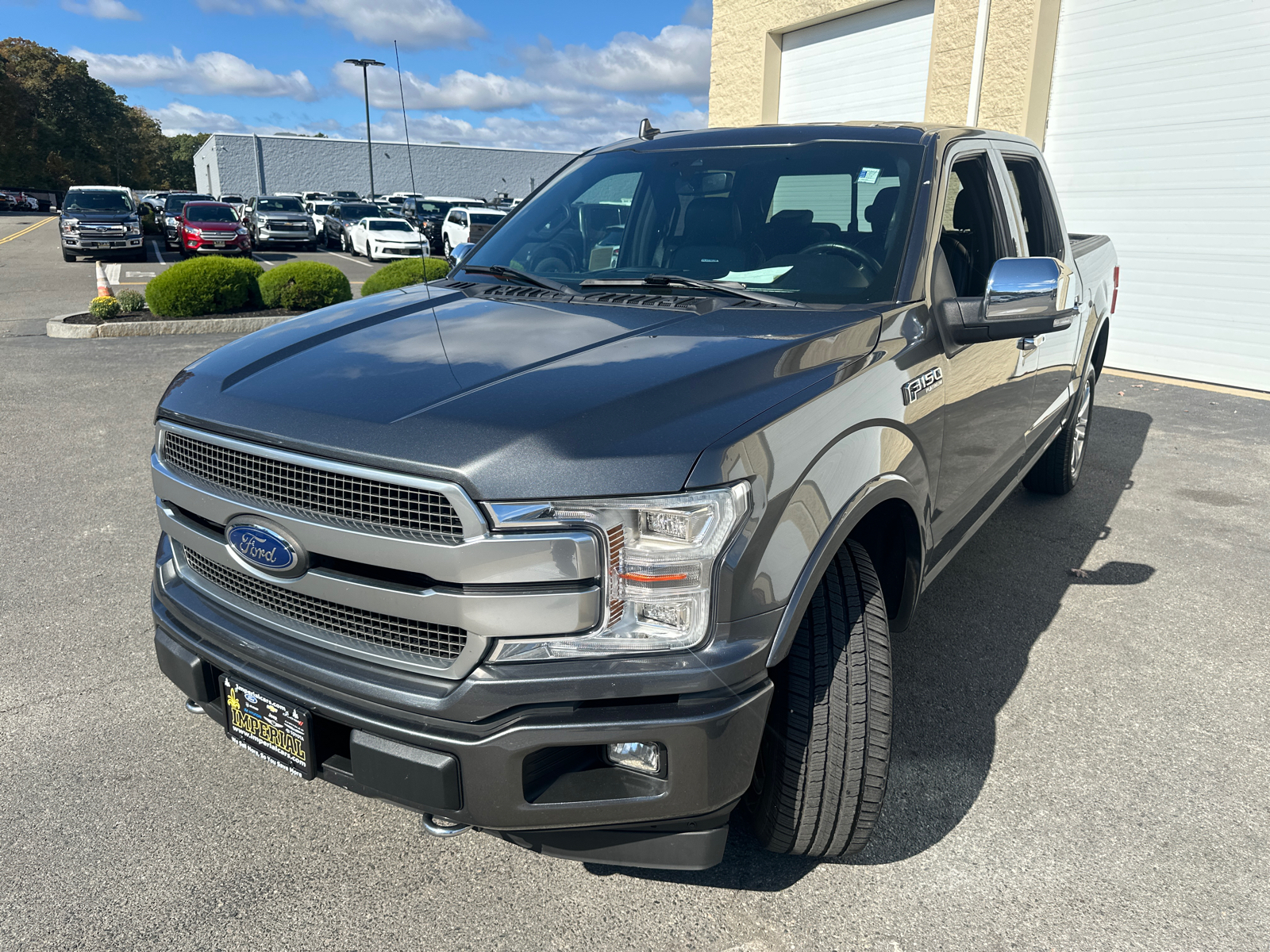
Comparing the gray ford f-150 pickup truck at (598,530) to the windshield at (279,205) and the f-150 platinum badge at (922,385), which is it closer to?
the f-150 platinum badge at (922,385)

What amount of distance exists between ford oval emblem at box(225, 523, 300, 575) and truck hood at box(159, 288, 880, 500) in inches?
8.4

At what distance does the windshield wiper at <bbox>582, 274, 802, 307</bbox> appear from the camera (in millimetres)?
2818

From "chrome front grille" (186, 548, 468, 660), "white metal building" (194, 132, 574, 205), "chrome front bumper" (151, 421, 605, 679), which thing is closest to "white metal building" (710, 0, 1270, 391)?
"chrome front bumper" (151, 421, 605, 679)

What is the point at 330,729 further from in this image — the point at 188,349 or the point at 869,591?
the point at 188,349

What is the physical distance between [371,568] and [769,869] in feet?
4.42

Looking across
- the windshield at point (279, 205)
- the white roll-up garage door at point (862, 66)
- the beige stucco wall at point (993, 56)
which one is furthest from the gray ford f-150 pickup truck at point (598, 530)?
the windshield at point (279, 205)

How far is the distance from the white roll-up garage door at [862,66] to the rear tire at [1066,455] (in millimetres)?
7240

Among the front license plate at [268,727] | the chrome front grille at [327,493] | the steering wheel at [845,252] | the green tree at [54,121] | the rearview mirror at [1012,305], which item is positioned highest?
the green tree at [54,121]

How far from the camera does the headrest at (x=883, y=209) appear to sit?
9.96 feet

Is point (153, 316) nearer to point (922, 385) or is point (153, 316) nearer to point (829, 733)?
point (922, 385)

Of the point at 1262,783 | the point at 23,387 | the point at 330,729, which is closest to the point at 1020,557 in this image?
the point at 1262,783

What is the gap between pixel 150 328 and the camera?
11.9m

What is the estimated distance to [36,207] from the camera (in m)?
65.5

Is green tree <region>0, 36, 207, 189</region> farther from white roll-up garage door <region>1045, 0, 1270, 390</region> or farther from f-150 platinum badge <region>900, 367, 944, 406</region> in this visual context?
f-150 platinum badge <region>900, 367, 944, 406</region>
